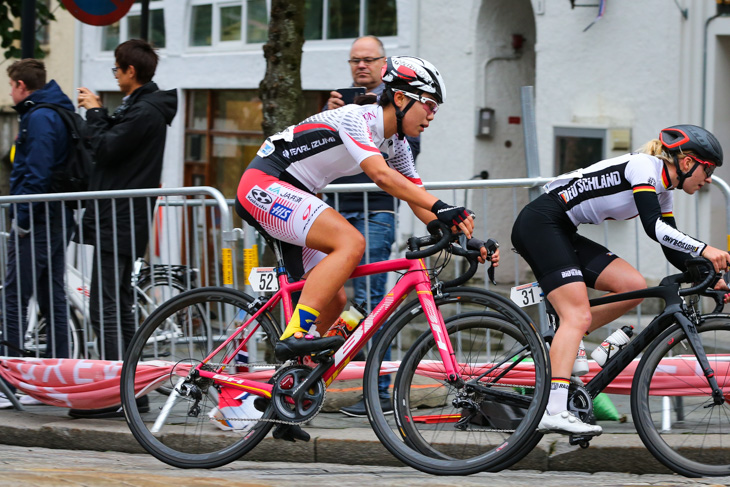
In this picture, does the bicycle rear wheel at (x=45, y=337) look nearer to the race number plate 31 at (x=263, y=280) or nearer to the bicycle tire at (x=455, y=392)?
the race number plate 31 at (x=263, y=280)

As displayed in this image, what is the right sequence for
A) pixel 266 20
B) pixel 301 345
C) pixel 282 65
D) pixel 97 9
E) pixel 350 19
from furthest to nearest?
pixel 266 20 → pixel 350 19 → pixel 97 9 → pixel 282 65 → pixel 301 345

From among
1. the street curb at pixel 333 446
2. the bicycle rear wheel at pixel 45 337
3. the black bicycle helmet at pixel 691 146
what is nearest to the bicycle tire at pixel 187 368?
the street curb at pixel 333 446

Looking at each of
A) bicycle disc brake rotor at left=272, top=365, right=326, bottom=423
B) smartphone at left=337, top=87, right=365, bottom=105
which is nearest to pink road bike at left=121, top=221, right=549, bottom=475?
bicycle disc brake rotor at left=272, top=365, right=326, bottom=423

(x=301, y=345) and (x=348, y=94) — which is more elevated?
(x=348, y=94)

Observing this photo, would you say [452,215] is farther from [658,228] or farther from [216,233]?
[216,233]

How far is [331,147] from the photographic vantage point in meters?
4.95

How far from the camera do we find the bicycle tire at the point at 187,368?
5.21 meters

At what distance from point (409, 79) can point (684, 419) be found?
206cm

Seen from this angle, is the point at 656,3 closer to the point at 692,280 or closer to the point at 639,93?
the point at 639,93

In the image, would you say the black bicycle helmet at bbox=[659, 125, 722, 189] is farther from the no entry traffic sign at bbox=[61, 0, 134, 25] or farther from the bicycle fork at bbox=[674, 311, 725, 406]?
the no entry traffic sign at bbox=[61, 0, 134, 25]

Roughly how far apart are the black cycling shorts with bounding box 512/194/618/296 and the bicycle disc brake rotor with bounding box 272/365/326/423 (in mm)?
1195

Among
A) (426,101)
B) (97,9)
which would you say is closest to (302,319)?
(426,101)

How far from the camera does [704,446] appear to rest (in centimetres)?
476

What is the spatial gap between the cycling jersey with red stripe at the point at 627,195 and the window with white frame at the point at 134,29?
1313 cm
